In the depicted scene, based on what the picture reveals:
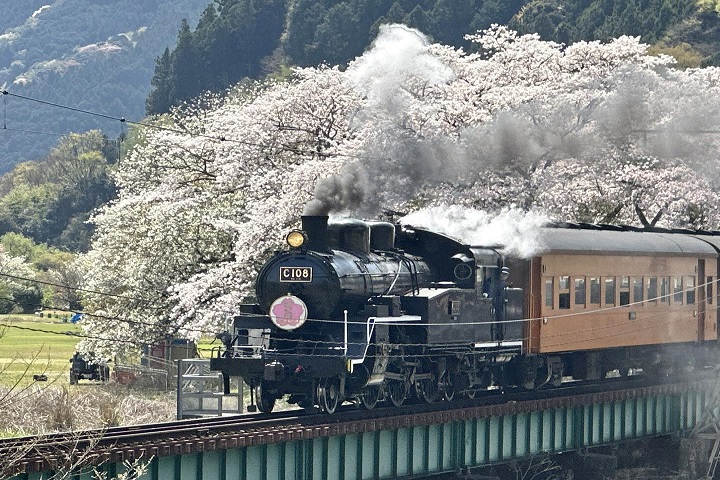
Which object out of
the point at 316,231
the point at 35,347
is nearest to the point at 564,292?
the point at 316,231

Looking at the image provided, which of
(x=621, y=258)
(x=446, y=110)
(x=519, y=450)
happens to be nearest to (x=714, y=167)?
(x=446, y=110)

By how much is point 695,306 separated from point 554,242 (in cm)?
897

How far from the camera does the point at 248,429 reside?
910 inches

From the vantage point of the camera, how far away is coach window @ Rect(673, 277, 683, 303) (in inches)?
1467

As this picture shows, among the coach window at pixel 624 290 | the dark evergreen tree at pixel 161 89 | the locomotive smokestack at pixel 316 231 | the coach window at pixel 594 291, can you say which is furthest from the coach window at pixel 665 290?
the dark evergreen tree at pixel 161 89

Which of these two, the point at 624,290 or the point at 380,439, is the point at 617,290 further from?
the point at 380,439

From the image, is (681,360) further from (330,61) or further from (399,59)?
(330,61)

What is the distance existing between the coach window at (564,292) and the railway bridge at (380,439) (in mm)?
2288

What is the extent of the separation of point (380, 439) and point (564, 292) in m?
9.38

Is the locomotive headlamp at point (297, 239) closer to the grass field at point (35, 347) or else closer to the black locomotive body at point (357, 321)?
the black locomotive body at point (357, 321)

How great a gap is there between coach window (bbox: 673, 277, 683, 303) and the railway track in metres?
5.17

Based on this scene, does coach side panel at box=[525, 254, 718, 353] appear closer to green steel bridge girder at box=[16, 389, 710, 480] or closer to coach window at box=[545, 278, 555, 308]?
coach window at box=[545, 278, 555, 308]

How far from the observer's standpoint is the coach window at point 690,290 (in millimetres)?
37969

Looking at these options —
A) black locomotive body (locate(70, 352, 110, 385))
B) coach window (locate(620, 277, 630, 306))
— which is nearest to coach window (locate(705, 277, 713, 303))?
coach window (locate(620, 277, 630, 306))
